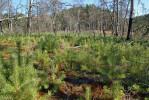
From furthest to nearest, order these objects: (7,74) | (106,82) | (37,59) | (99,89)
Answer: (37,59), (106,82), (99,89), (7,74)

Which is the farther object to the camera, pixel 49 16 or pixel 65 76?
pixel 49 16

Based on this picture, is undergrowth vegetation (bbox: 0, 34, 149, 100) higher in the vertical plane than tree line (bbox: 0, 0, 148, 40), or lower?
lower

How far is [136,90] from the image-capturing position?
6.08 ft

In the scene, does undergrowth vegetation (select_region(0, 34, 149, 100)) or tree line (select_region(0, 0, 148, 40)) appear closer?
undergrowth vegetation (select_region(0, 34, 149, 100))

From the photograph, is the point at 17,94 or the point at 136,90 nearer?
the point at 17,94

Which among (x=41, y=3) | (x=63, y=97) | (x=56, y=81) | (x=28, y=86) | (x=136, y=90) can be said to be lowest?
(x=63, y=97)

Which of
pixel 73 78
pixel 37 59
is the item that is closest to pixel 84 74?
pixel 73 78

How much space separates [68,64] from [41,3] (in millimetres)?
3519

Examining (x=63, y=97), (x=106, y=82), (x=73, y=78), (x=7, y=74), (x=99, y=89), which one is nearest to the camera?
(x=7, y=74)

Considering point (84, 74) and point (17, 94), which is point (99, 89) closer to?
point (84, 74)

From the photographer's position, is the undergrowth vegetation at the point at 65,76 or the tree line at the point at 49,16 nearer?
the undergrowth vegetation at the point at 65,76

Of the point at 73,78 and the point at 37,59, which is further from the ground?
the point at 37,59

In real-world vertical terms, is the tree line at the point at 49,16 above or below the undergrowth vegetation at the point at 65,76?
above

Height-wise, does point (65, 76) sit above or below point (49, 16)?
below
